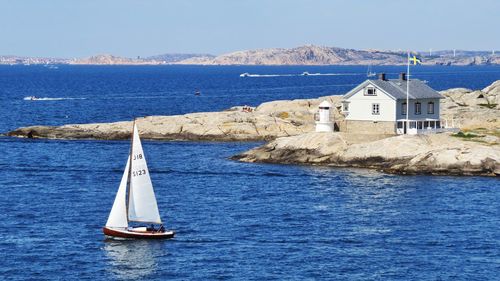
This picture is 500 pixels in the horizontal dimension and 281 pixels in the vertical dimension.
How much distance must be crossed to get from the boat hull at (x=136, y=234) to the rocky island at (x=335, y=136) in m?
32.5

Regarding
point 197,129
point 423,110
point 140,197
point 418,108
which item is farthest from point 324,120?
point 140,197

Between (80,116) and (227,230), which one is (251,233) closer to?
(227,230)

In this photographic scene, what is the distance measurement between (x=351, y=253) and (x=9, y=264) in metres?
19.5

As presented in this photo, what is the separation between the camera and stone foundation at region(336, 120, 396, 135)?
332 feet

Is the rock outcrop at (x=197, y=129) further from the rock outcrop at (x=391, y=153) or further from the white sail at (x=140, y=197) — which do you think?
the white sail at (x=140, y=197)

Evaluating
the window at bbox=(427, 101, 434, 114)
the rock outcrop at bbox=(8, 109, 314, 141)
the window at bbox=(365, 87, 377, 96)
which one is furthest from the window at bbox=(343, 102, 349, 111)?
the rock outcrop at bbox=(8, 109, 314, 141)

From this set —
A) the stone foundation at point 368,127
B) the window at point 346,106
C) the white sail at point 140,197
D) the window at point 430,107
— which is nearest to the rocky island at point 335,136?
the stone foundation at point 368,127

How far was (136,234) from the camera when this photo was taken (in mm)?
62031

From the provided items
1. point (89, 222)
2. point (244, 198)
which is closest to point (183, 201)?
point (244, 198)

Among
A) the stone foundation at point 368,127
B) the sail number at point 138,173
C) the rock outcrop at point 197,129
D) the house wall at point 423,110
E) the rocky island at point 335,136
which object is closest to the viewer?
the sail number at point 138,173

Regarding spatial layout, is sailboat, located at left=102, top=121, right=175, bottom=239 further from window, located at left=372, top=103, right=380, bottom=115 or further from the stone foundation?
window, located at left=372, top=103, right=380, bottom=115

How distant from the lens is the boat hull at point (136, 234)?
61616 mm

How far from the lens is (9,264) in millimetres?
55812

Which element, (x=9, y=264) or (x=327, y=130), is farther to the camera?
(x=327, y=130)
